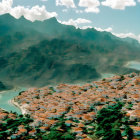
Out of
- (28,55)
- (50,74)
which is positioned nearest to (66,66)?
(50,74)

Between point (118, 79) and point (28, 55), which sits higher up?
point (28, 55)

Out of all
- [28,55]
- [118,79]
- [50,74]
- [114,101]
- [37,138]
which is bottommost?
[37,138]

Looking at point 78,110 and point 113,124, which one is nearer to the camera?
point 113,124

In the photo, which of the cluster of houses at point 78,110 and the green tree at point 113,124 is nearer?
the green tree at point 113,124

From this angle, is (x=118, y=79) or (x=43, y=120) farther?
(x=118, y=79)

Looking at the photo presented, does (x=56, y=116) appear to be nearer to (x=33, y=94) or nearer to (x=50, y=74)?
(x=33, y=94)

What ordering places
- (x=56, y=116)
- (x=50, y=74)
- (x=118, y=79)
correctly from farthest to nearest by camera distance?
(x=50, y=74), (x=118, y=79), (x=56, y=116)

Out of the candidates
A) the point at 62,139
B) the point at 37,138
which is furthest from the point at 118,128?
the point at 37,138

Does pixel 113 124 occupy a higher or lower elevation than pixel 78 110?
lower

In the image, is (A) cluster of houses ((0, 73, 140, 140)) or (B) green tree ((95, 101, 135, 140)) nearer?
(B) green tree ((95, 101, 135, 140))

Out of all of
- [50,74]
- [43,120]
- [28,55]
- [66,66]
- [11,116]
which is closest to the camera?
[43,120]

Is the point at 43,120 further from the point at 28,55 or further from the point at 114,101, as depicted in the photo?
the point at 28,55
